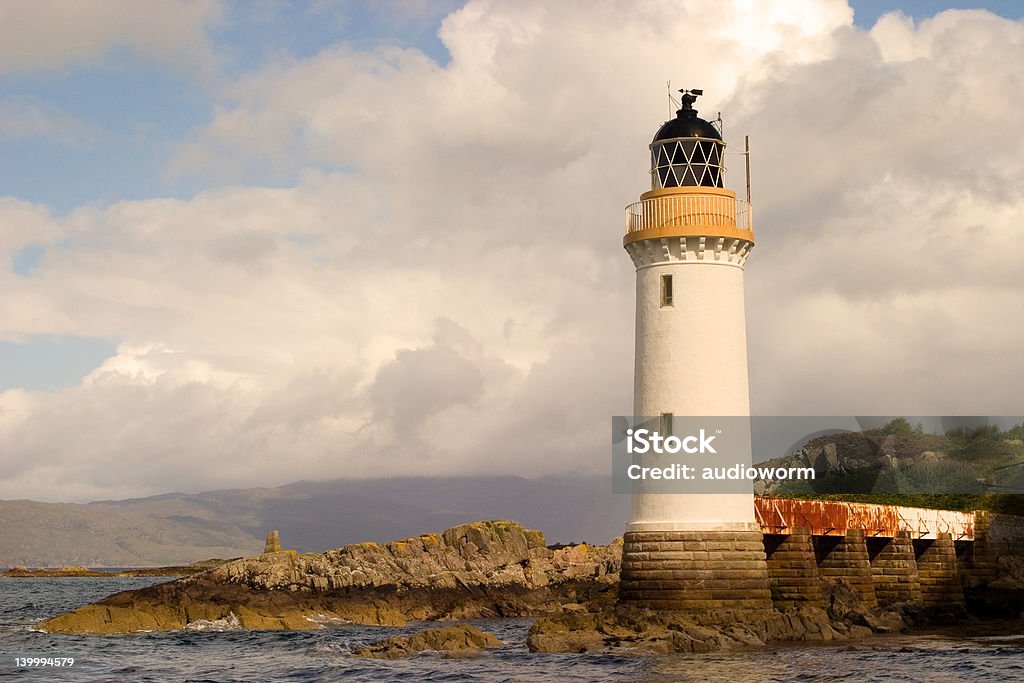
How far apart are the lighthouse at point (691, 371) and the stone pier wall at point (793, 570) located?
2328mm

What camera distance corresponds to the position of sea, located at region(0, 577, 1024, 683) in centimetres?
2688

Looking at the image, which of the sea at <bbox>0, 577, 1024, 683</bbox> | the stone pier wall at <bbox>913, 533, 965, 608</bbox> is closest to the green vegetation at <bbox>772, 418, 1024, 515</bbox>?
the stone pier wall at <bbox>913, 533, 965, 608</bbox>

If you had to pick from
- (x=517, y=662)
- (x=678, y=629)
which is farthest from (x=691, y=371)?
(x=517, y=662)

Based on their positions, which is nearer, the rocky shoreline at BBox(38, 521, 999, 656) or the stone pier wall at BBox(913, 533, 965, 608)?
the rocky shoreline at BBox(38, 521, 999, 656)

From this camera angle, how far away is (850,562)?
1451 inches

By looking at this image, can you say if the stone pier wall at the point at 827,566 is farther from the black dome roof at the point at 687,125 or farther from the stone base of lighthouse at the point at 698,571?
the black dome roof at the point at 687,125

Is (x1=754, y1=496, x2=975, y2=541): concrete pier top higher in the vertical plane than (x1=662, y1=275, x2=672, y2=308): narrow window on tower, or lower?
lower

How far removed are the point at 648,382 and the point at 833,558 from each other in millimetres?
9013

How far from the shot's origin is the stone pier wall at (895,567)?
38.3m

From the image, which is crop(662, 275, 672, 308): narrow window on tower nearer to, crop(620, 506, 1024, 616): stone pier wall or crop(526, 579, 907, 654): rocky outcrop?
crop(620, 506, 1024, 616): stone pier wall

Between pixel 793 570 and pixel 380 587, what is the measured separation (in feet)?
68.6

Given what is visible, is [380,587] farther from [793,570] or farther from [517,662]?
[517,662]

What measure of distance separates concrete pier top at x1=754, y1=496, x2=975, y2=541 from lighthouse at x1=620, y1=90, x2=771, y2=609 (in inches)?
70.2

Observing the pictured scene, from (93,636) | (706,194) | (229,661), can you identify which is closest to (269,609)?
(93,636)
